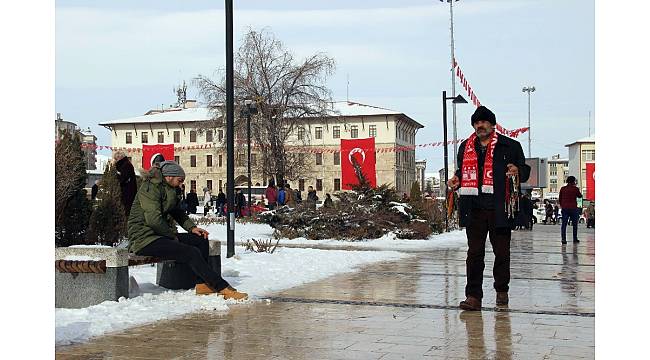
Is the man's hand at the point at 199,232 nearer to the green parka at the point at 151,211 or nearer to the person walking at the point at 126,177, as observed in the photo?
the green parka at the point at 151,211

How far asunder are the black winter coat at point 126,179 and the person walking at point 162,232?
5.12m

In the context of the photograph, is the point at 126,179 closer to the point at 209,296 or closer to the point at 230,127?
the point at 230,127

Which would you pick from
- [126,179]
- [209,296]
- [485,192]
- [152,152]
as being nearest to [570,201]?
[126,179]

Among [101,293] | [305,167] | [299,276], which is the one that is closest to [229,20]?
[299,276]

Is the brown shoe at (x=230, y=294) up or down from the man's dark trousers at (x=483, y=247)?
down

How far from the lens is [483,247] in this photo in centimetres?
806

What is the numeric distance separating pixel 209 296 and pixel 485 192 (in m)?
2.84

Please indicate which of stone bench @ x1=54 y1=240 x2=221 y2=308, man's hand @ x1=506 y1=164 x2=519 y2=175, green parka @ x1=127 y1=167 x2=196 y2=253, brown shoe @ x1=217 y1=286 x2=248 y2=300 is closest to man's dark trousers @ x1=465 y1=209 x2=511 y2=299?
man's hand @ x1=506 y1=164 x2=519 y2=175

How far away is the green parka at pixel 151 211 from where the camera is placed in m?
8.09

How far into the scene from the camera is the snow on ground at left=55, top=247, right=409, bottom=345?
21.8ft

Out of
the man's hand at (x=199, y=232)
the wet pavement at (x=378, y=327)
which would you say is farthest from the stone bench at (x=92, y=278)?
the man's hand at (x=199, y=232)

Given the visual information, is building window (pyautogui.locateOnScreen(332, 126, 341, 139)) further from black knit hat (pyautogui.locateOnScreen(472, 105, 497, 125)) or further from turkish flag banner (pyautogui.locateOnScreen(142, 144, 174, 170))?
black knit hat (pyautogui.locateOnScreen(472, 105, 497, 125))

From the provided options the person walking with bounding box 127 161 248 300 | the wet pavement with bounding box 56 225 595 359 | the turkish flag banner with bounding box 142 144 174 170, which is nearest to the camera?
the wet pavement with bounding box 56 225 595 359

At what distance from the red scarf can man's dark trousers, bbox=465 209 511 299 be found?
0.73ft
